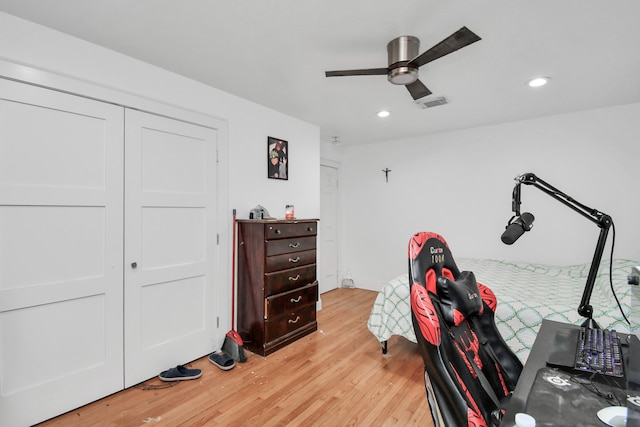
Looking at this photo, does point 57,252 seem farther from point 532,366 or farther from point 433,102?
point 433,102

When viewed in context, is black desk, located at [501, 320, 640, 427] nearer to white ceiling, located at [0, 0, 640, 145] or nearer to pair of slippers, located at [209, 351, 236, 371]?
white ceiling, located at [0, 0, 640, 145]

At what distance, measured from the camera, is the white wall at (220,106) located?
1893 millimetres

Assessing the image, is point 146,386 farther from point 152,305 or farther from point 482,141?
point 482,141

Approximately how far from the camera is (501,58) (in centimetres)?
228

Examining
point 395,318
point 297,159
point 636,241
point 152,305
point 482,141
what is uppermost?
point 482,141

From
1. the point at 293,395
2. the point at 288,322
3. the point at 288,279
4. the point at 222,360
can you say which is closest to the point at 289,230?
the point at 288,279

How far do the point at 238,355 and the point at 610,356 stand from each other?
252 centimetres

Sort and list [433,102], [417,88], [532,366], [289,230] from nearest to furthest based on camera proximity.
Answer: [532,366]
[417,88]
[289,230]
[433,102]

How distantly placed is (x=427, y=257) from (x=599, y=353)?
0.68 meters

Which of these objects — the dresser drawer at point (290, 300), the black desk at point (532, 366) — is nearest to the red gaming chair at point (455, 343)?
the black desk at point (532, 366)

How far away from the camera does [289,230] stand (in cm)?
303

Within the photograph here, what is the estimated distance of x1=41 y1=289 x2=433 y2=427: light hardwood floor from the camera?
1958mm

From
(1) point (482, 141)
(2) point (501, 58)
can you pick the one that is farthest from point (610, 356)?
(1) point (482, 141)

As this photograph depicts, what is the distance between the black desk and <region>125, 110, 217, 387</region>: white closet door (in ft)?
8.08
